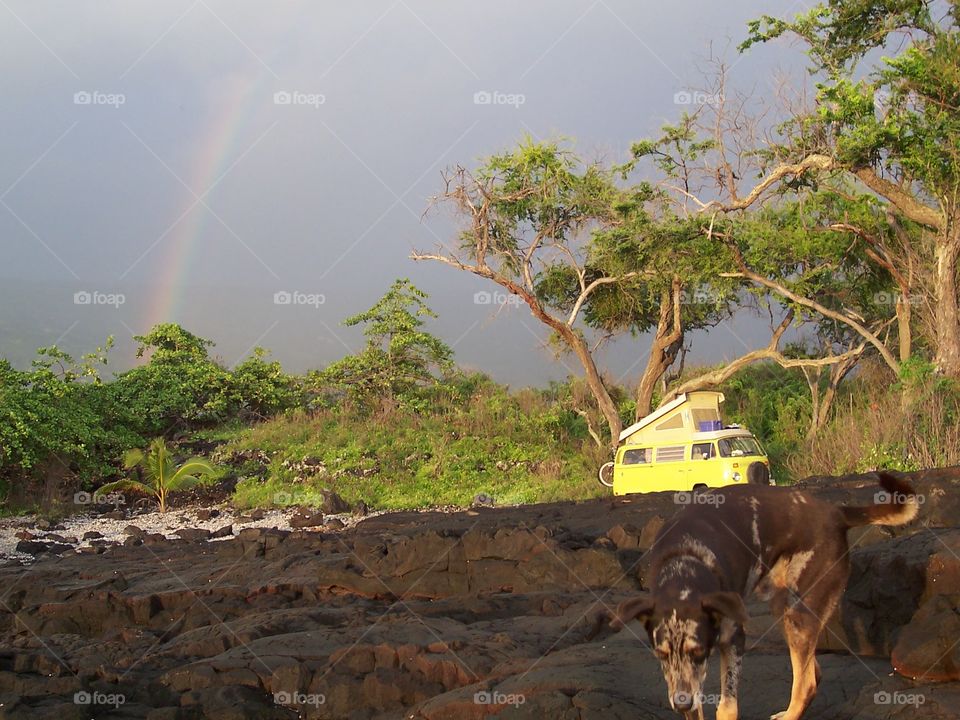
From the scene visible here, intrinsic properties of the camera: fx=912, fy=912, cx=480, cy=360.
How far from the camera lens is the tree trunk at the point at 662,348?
24391mm

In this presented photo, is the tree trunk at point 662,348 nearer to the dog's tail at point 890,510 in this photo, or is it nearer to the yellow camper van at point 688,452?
the yellow camper van at point 688,452

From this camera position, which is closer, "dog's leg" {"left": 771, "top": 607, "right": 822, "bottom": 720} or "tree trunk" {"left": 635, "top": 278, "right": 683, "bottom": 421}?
"dog's leg" {"left": 771, "top": 607, "right": 822, "bottom": 720}

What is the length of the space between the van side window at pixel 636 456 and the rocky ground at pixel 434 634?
4836 millimetres

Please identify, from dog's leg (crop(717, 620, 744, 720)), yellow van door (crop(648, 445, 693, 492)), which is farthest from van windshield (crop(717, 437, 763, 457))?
dog's leg (crop(717, 620, 744, 720))

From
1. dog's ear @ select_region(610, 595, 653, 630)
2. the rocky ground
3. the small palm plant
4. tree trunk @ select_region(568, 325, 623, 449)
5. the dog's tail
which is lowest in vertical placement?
the rocky ground

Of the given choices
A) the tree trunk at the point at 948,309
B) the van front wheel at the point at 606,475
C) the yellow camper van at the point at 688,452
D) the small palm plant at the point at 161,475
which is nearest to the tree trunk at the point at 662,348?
the van front wheel at the point at 606,475

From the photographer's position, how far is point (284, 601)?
406 inches

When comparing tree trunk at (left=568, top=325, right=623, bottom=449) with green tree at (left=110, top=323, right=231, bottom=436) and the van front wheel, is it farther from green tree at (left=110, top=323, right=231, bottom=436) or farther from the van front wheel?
green tree at (left=110, top=323, right=231, bottom=436)

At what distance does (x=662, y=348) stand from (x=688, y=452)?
7.92m

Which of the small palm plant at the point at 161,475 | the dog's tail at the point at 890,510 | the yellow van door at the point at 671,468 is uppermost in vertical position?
the small palm plant at the point at 161,475

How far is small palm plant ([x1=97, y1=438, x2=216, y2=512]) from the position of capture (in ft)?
67.8

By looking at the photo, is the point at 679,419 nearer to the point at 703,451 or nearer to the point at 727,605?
the point at 703,451

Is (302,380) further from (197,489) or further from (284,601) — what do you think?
(284,601)

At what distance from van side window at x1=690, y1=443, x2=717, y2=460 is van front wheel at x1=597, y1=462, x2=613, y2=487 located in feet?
12.5
